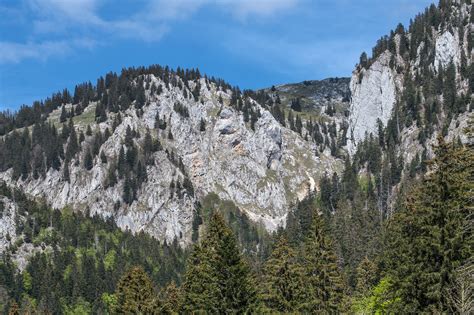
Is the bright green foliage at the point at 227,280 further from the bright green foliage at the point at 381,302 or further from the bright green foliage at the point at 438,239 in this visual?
the bright green foliage at the point at 438,239

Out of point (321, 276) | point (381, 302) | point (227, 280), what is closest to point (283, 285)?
point (321, 276)

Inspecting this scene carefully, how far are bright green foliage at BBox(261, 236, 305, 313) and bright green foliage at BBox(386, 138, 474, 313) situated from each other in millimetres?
15317

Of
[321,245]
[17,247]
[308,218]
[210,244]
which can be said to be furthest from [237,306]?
[17,247]

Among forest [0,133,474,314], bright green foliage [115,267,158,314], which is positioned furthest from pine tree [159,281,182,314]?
bright green foliage [115,267,158,314]

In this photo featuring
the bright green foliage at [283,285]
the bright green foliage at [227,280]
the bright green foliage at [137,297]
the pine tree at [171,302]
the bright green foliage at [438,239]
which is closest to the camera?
the bright green foliage at [438,239]

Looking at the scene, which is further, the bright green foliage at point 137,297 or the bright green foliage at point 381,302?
the bright green foliage at point 137,297

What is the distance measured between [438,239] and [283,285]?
64.6 ft

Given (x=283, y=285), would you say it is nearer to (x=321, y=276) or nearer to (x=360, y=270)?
(x=321, y=276)

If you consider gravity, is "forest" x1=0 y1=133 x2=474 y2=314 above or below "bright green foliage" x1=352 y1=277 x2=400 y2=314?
above

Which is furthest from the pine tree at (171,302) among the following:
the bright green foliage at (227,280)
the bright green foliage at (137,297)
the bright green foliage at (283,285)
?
the bright green foliage at (283,285)

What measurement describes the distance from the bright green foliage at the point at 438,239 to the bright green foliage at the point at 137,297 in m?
27.2

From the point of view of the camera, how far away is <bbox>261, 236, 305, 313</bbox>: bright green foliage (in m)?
50.2

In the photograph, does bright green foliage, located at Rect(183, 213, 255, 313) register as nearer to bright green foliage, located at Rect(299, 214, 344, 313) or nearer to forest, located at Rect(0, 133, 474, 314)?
forest, located at Rect(0, 133, 474, 314)

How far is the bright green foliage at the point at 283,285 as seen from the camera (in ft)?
165
